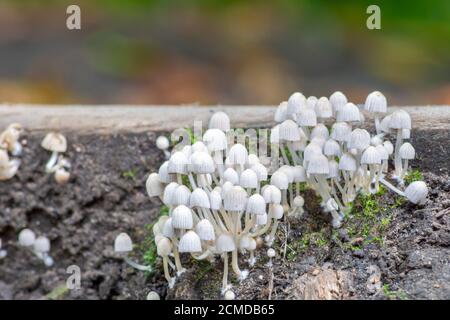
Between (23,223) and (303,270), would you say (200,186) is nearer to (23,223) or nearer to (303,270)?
(303,270)

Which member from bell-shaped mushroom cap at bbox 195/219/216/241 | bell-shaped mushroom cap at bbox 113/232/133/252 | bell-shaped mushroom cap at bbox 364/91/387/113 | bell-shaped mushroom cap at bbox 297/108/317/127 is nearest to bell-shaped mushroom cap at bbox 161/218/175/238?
bell-shaped mushroom cap at bbox 195/219/216/241

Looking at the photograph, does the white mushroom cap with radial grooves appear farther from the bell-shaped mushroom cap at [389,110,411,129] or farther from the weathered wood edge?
the weathered wood edge

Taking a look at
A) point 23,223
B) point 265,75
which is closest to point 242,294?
point 23,223

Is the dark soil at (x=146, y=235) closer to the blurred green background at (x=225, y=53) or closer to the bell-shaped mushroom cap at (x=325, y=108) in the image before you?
the bell-shaped mushroom cap at (x=325, y=108)

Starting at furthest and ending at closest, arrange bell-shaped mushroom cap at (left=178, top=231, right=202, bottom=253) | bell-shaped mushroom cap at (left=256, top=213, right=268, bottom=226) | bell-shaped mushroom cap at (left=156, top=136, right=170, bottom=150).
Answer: bell-shaped mushroom cap at (left=156, top=136, right=170, bottom=150) < bell-shaped mushroom cap at (left=256, top=213, right=268, bottom=226) < bell-shaped mushroom cap at (left=178, top=231, right=202, bottom=253)
